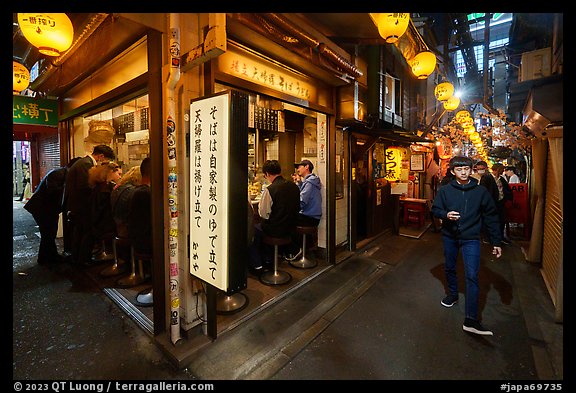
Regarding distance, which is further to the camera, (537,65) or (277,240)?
(537,65)

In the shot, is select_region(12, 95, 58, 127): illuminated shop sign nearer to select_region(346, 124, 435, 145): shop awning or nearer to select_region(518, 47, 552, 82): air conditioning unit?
select_region(346, 124, 435, 145): shop awning

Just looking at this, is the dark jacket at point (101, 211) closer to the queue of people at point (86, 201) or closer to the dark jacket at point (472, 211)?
the queue of people at point (86, 201)

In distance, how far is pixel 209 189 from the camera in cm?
321

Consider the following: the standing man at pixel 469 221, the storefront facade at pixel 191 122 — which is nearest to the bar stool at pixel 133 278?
the storefront facade at pixel 191 122

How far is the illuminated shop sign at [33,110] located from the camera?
24.8 ft

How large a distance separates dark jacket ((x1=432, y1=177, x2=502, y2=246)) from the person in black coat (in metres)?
8.63

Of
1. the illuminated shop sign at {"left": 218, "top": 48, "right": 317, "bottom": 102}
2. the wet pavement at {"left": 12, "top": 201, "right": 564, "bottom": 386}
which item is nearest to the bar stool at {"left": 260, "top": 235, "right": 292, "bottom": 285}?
the wet pavement at {"left": 12, "top": 201, "right": 564, "bottom": 386}

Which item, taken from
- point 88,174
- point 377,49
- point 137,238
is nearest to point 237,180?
point 137,238

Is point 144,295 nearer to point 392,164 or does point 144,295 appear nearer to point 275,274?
point 275,274

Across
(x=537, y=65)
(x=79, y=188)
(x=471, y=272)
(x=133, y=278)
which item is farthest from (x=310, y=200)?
(x=537, y=65)

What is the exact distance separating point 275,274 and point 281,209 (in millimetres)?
1630

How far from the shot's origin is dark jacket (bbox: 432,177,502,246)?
4.44 metres

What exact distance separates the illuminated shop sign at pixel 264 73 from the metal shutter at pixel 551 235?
6.13 m
